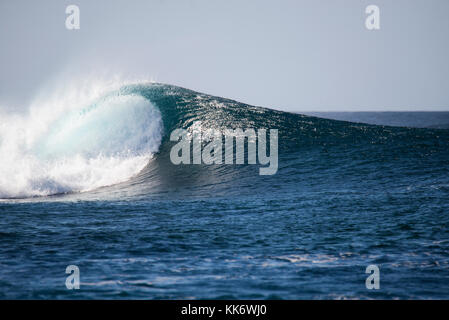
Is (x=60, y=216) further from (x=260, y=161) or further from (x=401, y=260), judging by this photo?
(x=260, y=161)

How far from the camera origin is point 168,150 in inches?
722

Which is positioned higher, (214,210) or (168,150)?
(168,150)

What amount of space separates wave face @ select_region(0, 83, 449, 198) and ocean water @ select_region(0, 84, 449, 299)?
75mm

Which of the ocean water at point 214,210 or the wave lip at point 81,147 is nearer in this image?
the ocean water at point 214,210

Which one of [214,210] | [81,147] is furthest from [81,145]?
[214,210]

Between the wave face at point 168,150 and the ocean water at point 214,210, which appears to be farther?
the wave face at point 168,150

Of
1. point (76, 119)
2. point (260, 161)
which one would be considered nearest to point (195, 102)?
point (76, 119)

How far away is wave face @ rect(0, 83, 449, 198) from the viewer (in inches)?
537

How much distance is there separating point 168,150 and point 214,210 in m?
8.33

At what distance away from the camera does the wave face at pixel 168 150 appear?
13.6 meters

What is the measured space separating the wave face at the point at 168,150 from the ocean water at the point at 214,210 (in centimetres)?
8

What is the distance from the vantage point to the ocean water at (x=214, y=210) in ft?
19.0

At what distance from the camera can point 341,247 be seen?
7211mm

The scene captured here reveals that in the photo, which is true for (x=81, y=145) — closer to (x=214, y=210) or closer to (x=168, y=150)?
(x=168, y=150)
